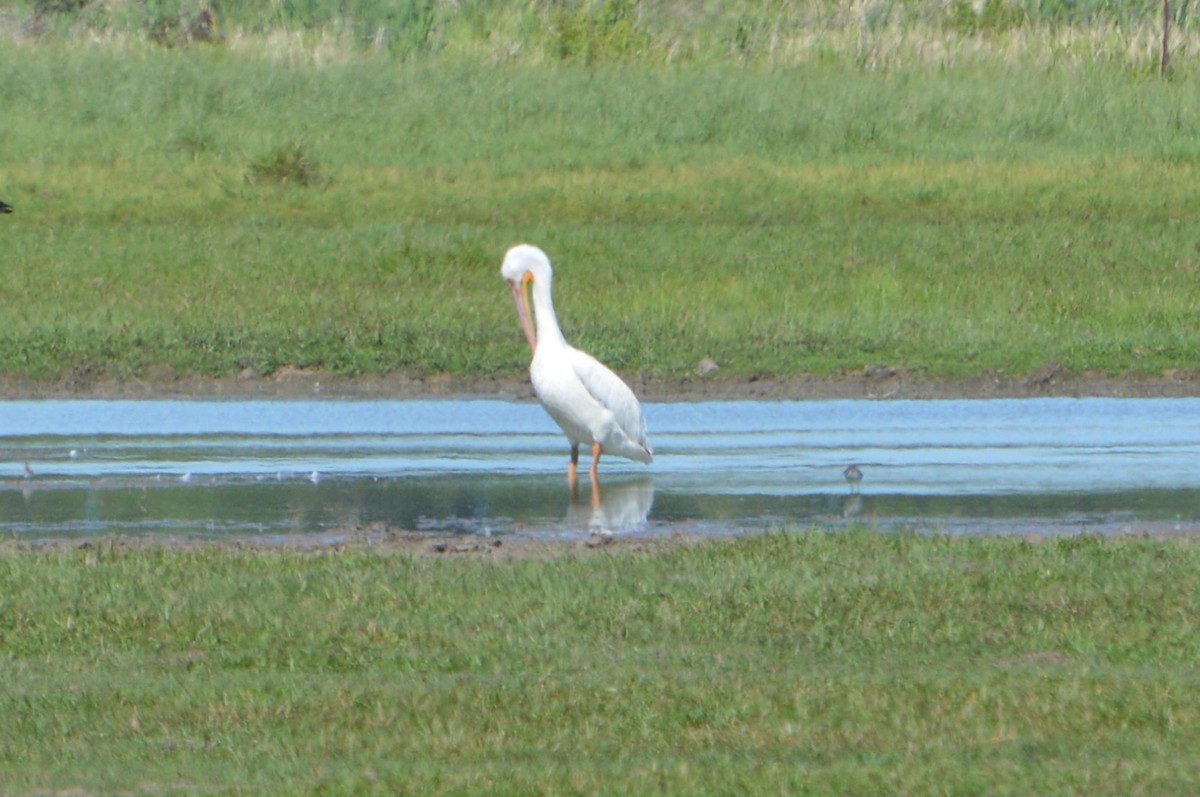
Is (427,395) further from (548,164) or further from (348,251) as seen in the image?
(548,164)

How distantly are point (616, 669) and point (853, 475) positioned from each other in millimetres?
3976

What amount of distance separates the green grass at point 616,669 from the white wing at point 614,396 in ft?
6.99

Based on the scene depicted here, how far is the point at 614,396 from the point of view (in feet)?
33.8

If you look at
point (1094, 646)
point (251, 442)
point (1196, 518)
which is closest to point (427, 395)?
point (251, 442)

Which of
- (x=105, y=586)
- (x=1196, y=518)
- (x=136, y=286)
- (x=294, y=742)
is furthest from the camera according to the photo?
(x=136, y=286)

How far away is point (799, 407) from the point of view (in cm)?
1266

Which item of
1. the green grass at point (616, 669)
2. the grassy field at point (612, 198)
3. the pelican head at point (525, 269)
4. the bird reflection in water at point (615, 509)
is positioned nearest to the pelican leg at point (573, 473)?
the bird reflection in water at point (615, 509)

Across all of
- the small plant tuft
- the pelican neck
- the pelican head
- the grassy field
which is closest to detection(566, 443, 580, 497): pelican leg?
the pelican neck

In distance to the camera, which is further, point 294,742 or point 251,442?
point 251,442

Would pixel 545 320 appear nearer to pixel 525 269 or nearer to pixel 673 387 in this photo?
pixel 525 269

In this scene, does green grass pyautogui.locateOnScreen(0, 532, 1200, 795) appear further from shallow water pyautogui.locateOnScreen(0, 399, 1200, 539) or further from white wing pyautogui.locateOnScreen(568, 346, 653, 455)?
white wing pyautogui.locateOnScreen(568, 346, 653, 455)

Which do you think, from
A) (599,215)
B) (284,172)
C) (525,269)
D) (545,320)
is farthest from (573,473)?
(284,172)

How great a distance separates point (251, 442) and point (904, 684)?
19.7 ft

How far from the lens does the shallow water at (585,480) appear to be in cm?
940
